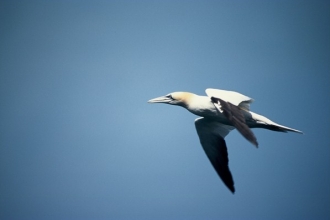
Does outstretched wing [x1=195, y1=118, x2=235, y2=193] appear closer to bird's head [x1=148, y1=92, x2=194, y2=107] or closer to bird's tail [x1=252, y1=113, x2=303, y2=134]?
bird's head [x1=148, y1=92, x2=194, y2=107]

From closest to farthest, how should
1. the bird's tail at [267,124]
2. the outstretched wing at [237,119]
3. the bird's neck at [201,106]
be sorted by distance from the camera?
the outstretched wing at [237,119], the bird's tail at [267,124], the bird's neck at [201,106]

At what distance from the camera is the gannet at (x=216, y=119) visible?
8.34 m

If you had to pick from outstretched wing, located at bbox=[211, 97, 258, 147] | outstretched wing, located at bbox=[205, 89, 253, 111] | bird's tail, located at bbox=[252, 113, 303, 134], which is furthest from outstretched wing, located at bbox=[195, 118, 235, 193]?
outstretched wing, located at bbox=[211, 97, 258, 147]

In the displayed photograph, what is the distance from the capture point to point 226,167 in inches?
346

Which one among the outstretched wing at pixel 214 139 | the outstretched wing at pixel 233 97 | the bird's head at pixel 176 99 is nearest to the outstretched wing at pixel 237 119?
the outstretched wing at pixel 233 97

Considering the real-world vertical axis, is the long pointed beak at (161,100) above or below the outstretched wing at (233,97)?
above

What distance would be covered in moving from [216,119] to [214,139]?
1.03m

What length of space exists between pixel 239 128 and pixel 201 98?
2.87 metres

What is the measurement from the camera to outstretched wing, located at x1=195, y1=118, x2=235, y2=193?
9117 mm

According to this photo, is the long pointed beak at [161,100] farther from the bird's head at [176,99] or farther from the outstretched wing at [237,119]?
the outstretched wing at [237,119]

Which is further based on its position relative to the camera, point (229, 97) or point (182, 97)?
point (182, 97)

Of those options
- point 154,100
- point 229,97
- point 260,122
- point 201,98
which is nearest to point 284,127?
point 260,122

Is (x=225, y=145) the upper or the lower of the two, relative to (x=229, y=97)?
lower

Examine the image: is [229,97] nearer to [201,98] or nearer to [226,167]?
[201,98]
